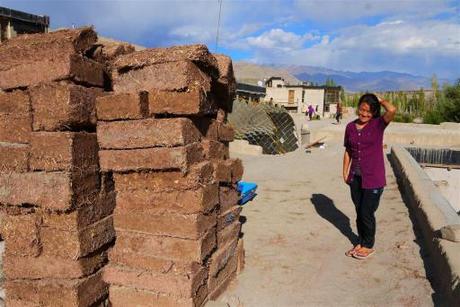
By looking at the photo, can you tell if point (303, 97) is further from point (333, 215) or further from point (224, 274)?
point (224, 274)

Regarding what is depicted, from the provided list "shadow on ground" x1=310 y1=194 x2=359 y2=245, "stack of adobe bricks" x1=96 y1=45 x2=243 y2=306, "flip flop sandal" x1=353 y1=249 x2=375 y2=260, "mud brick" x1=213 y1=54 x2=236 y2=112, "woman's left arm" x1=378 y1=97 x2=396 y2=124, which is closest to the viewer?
"stack of adobe bricks" x1=96 y1=45 x2=243 y2=306

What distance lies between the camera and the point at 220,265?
3666mm

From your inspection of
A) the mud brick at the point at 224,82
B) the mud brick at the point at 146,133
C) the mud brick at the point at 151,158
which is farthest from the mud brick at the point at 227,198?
the mud brick at the point at 224,82

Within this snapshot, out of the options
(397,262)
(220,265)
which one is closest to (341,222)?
(397,262)

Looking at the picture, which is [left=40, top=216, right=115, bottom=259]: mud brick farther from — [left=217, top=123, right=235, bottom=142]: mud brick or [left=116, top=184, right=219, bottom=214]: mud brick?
[left=217, top=123, right=235, bottom=142]: mud brick

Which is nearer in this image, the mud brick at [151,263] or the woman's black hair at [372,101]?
the mud brick at [151,263]

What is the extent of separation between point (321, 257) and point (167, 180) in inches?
93.5

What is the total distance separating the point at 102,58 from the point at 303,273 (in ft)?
9.33

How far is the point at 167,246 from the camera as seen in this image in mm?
3271

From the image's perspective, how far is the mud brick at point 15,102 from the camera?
3.25m

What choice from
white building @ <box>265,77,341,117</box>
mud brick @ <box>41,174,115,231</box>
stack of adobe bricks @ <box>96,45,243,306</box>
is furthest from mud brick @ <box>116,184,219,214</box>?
white building @ <box>265,77,341,117</box>

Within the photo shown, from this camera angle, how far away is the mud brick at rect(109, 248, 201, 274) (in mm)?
3208

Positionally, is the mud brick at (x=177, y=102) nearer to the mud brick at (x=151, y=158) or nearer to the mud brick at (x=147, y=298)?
the mud brick at (x=151, y=158)

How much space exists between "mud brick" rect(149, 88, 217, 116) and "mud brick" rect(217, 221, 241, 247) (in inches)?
45.9
